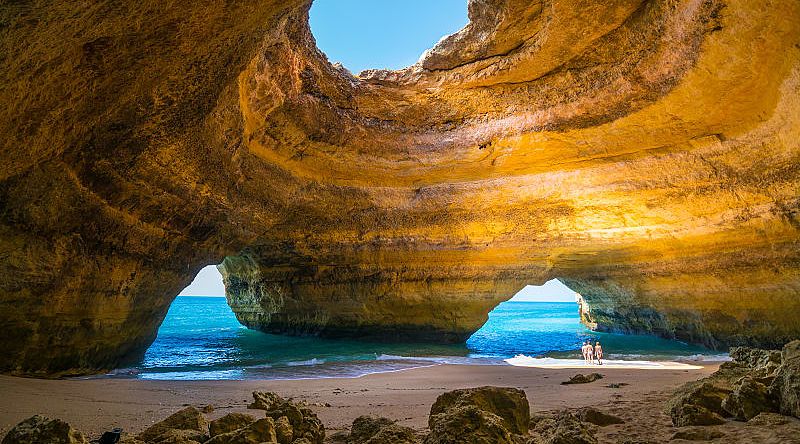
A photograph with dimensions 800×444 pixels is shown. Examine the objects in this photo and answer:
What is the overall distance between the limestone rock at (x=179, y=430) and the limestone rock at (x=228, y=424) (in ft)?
0.21

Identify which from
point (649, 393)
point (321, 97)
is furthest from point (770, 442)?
point (321, 97)

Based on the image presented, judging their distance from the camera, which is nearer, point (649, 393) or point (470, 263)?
point (649, 393)

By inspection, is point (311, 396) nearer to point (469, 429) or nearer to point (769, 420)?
point (469, 429)

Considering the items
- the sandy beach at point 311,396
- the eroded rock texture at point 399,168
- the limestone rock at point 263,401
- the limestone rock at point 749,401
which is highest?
the eroded rock texture at point 399,168

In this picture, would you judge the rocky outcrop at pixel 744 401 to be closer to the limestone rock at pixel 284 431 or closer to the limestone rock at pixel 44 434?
the limestone rock at pixel 284 431

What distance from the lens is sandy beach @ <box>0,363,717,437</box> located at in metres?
3.61

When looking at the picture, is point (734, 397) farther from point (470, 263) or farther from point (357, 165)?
point (470, 263)

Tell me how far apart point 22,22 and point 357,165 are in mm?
9754

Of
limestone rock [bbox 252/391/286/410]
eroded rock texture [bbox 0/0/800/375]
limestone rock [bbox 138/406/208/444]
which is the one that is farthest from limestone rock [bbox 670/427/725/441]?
eroded rock texture [bbox 0/0/800/375]

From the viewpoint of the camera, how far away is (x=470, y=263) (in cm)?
1533

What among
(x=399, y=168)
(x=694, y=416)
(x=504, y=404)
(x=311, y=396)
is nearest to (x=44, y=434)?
(x=504, y=404)

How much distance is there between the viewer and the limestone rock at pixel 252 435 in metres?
2.35

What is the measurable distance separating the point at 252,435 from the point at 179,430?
0.67m

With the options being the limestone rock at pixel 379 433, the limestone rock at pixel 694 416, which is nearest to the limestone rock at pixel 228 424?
the limestone rock at pixel 379 433
